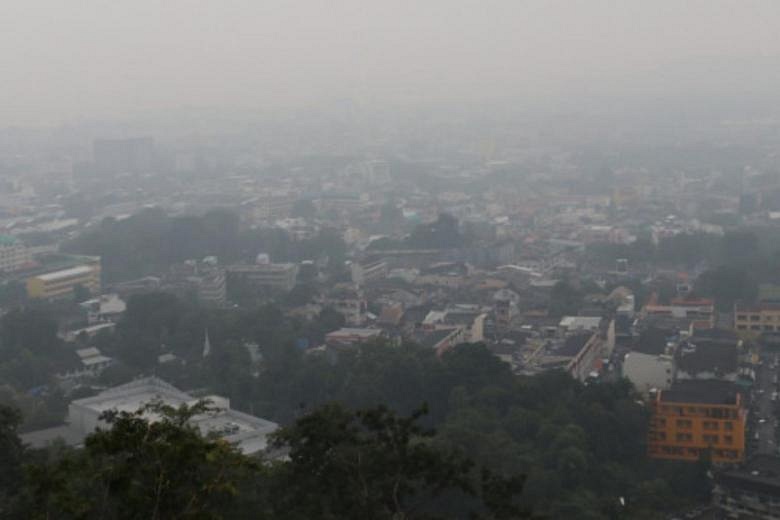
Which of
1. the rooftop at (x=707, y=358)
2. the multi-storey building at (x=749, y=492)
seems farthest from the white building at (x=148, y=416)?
the rooftop at (x=707, y=358)

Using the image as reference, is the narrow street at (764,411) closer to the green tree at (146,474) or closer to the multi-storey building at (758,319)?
the multi-storey building at (758,319)

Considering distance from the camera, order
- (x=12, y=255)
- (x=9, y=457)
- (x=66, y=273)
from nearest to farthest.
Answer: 1. (x=9, y=457)
2. (x=66, y=273)
3. (x=12, y=255)

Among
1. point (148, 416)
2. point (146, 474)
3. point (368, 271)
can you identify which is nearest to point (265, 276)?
point (368, 271)

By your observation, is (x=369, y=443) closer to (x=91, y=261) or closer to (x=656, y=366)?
(x=656, y=366)

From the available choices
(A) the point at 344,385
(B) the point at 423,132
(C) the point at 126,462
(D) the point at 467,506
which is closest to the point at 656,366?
(A) the point at 344,385

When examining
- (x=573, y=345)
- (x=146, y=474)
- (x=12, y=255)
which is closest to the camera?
(x=146, y=474)

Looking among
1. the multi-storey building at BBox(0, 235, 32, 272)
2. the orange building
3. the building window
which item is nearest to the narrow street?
the orange building

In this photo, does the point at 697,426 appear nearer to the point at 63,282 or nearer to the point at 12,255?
the point at 63,282
